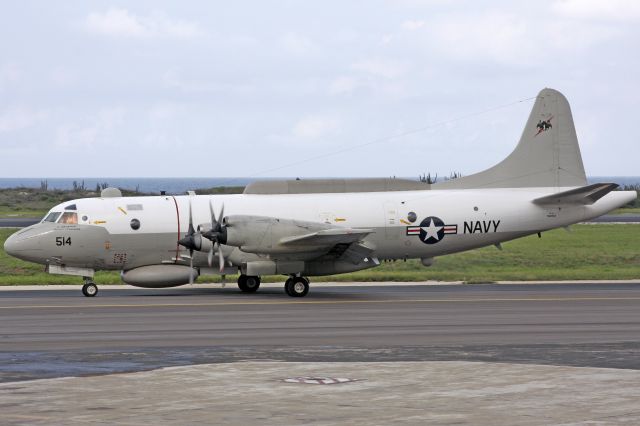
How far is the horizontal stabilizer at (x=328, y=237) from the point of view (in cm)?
3372

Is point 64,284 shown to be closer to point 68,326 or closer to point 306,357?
point 68,326

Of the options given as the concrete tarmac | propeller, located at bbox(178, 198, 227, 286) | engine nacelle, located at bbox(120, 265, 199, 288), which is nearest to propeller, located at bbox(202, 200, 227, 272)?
propeller, located at bbox(178, 198, 227, 286)

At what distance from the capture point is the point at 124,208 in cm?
3631

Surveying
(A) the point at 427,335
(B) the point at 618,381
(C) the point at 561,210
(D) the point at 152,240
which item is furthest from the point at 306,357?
(C) the point at 561,210

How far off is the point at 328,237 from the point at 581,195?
408 inches

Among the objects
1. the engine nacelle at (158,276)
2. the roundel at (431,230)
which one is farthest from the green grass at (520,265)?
the engine nacelle at (158,276)

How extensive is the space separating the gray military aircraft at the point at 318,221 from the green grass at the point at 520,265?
4.49 m

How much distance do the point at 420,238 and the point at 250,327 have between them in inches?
531

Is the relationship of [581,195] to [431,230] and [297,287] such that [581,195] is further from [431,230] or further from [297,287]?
[297,287]

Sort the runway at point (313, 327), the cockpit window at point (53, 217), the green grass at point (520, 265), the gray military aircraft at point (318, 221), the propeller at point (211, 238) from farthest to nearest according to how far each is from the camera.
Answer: the green grass at point (520, 265)
the cockpit window at point (53, 217)
the gray military aircraft at point (318, 221)
the propeller at point (211, 238)
the runway at point (313, 327)

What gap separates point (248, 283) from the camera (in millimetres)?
37469

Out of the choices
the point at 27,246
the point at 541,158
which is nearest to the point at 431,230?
the point at 541,158

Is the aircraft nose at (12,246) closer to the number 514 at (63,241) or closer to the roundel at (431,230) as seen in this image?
the number 514 at (63,241)

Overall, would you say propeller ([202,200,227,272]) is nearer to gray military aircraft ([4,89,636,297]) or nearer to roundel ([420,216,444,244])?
gray military aircraft ([4,89,636,297])
